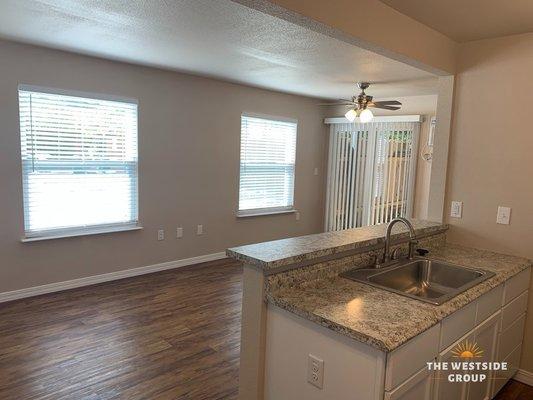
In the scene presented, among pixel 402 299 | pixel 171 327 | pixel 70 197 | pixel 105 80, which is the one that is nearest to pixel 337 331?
pixel 402 299

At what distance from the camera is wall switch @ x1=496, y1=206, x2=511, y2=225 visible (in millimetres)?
2732

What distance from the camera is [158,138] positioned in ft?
15.7

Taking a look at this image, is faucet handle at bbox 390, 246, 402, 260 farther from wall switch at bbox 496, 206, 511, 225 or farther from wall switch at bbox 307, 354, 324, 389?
wall switch at bbox 307, 354, 324, 389

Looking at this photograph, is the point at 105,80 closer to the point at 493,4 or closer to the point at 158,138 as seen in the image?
the point at 158,138

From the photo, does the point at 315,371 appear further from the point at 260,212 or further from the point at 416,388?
the point at 260,212

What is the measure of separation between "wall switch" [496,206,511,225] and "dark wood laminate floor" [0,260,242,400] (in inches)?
83.7

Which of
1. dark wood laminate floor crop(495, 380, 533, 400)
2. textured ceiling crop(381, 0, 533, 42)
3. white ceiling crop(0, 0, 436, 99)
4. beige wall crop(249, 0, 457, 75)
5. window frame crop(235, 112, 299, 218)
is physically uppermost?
white ceiling crop(0, 0, 436, 99)

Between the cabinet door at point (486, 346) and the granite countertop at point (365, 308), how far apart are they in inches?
9.0

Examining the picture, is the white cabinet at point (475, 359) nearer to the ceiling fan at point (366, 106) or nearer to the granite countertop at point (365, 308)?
the granite countertop at point (365, 308)

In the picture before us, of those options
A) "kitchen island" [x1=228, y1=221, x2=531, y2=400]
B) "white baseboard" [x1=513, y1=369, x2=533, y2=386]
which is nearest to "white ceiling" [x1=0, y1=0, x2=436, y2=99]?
"kitchen island" [x1=228, y1=221, x2=531, y2=400]

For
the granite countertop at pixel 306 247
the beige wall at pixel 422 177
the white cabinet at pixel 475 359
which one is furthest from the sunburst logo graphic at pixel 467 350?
the beige wall at pixel 422 177

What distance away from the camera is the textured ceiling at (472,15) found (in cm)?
218

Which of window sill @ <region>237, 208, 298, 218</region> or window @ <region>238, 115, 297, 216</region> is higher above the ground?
window @ <region>238, 115, 297, 216</region>

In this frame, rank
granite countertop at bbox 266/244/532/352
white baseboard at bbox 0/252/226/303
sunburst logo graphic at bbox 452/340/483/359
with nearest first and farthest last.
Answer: granite countertop at bbox 266/244/532/352
sunburst logo graphic at bbox 452/340/483/359
white baseboard at bbox 0/252/226/303
